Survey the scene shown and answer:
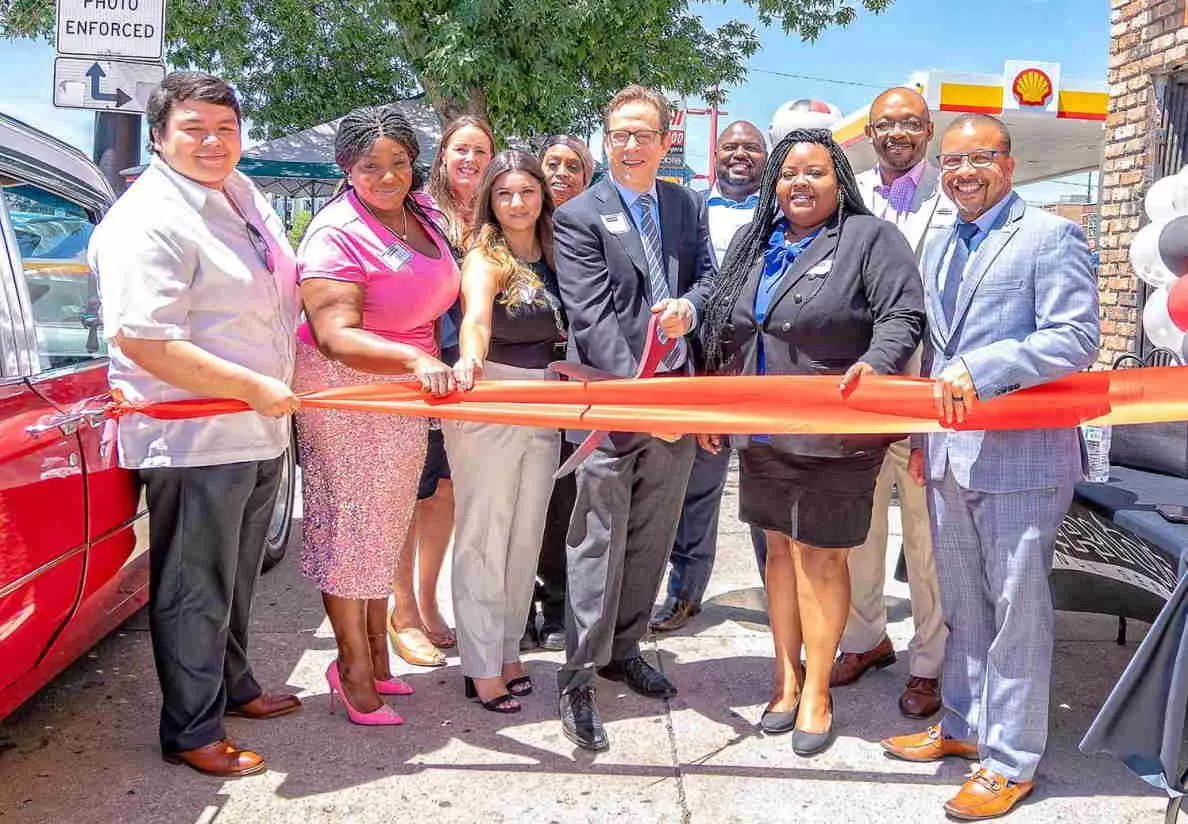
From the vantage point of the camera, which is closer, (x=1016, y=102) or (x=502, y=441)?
(x=502, y=441)

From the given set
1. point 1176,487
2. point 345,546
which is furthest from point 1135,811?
point 345,546

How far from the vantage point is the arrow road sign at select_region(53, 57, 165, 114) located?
17.6 ft

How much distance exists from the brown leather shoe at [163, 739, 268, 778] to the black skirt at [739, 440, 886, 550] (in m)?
1.82

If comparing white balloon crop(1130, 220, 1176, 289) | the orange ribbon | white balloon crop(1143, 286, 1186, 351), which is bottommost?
Answer: the orange ribbon

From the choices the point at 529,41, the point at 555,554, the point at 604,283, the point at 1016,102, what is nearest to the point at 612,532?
the point at 604,283

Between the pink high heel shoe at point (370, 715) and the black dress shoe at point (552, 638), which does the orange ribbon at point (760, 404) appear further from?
the black dress shoe at point (552, 638)

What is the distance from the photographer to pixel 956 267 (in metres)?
3.17

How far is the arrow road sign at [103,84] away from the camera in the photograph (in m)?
5.37

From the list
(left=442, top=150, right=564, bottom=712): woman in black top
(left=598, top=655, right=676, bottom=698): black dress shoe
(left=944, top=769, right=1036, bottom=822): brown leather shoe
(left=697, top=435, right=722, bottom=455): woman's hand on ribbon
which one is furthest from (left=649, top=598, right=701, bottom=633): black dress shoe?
(left=944, top=769, right=1036, bottom=822): brown leather shoe

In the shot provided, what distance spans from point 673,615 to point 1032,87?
A: 40.2 ft

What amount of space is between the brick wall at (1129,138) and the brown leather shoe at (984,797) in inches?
180

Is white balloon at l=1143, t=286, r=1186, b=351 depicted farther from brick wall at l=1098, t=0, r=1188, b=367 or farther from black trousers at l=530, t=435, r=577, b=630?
brick wall at l=1098, t=0, r=1188, b=367

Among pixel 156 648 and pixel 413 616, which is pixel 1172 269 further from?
pixel 156 648

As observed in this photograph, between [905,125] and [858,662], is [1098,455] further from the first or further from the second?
[905,125]
